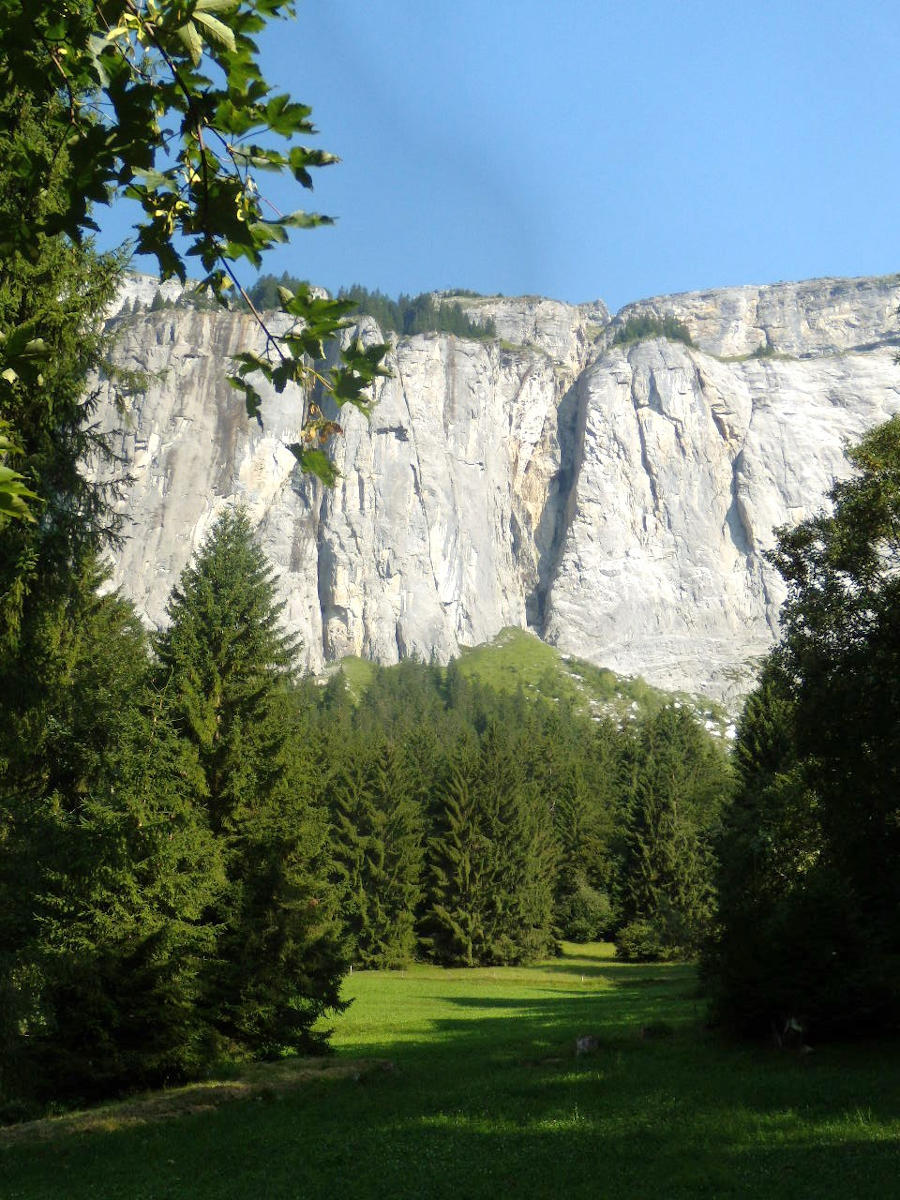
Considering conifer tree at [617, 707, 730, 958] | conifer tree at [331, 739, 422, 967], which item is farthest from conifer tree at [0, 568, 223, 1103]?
conifer tree at [617, 707, 730, 958]

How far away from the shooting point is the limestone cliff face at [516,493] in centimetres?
14725

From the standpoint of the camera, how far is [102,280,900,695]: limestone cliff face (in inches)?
5797

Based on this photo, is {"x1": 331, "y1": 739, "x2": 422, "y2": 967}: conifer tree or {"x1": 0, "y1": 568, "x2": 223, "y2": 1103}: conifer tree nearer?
{"x1": 0, "y1": 568, "x2": 223, "y2": 1103}: conifer tree

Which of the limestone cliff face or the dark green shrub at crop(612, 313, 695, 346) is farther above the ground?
the dark green shrub at crop(612, 313, 695, 346)

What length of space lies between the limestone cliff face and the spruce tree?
118912 mm

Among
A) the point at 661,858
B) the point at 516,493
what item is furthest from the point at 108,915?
the point at 516,493

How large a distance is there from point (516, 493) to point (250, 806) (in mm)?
151854

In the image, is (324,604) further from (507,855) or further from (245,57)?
(245,57)

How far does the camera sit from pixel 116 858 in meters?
14.8

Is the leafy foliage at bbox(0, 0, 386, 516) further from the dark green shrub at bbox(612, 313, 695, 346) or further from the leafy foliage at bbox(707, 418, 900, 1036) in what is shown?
the dark green shrub at bbox(612, 313, 695, 346)

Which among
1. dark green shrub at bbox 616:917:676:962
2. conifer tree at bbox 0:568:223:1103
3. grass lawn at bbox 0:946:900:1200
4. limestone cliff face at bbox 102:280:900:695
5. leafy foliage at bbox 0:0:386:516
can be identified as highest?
limestone cliff face at bbox 102:280:900:695

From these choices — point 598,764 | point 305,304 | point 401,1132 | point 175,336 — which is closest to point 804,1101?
point 401,1132

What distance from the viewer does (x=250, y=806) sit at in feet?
65.6

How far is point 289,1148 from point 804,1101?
6.50m
